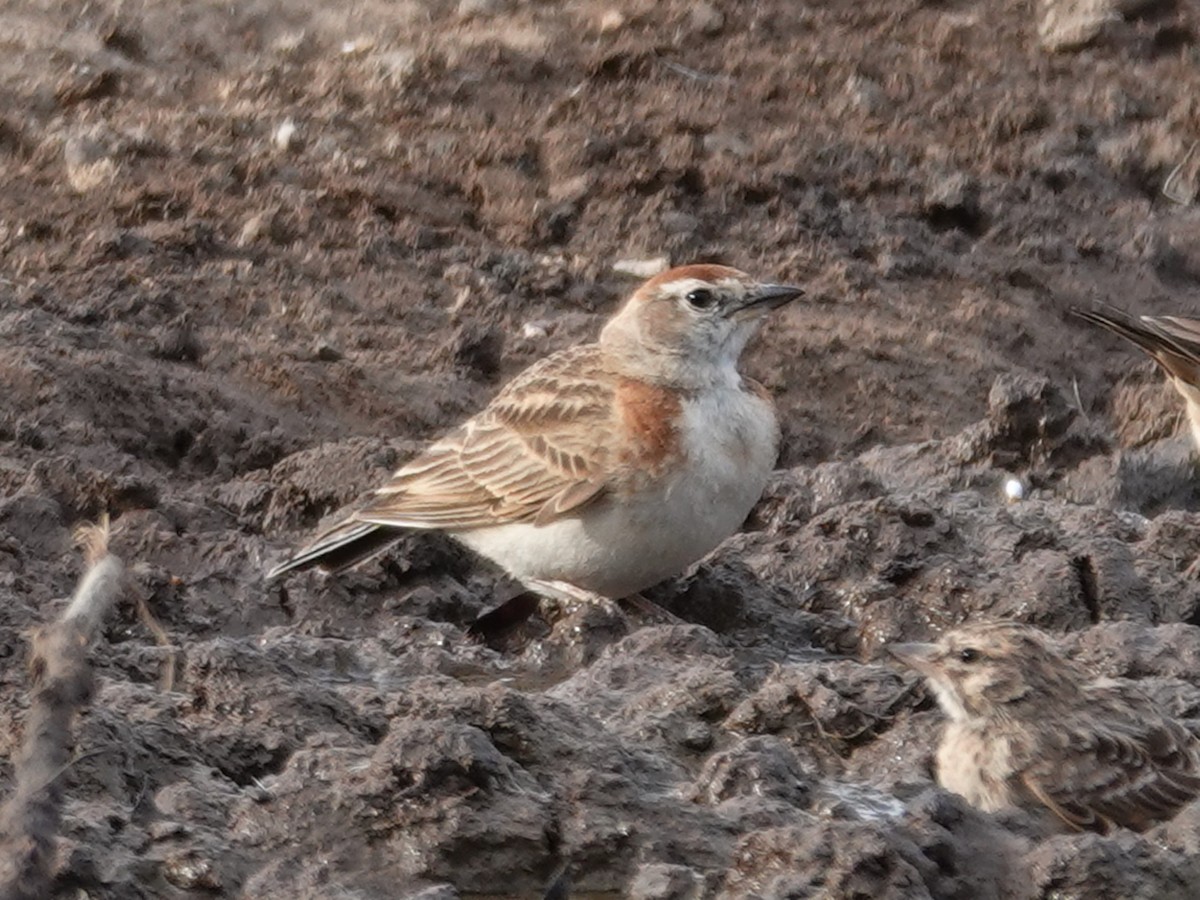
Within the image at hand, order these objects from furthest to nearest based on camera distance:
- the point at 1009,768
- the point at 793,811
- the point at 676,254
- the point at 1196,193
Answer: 1. the point at 1196,193
2. the point at 676,254
3. the point at 1009,768
4. the point at 793,811

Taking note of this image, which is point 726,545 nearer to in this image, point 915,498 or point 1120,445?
point 915,498

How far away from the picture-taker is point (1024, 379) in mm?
10820

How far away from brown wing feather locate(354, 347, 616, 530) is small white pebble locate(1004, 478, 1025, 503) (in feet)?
6.72

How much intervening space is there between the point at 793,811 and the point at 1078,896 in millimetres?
761

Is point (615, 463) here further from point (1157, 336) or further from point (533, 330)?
point (533, 330)

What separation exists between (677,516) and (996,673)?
1.87 m

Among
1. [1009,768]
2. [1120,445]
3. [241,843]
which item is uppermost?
[241,843]

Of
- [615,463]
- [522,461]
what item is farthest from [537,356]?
[615,463]

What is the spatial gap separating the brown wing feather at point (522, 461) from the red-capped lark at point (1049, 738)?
6.69ft

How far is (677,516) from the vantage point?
332 inches

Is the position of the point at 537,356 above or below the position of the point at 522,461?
below

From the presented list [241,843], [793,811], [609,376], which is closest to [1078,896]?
[793,811]

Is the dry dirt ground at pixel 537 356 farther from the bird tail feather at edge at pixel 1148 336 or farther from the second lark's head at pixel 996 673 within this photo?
the bird tail feather at edge at pixel 1148 336

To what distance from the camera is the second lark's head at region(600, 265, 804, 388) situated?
29.2ft
